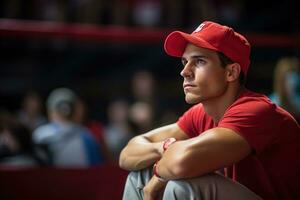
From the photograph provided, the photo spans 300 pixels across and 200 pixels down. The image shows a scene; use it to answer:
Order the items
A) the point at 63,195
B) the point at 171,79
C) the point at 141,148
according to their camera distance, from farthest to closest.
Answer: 1. the point at 171,79
2. the point at 63,195
3. the point at 141,148

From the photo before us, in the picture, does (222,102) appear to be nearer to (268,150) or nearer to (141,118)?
(268,150)

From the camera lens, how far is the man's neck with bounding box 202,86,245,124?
3.01m

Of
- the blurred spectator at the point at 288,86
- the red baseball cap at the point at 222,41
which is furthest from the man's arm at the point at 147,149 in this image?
the blurred spectator at the point at 288,86

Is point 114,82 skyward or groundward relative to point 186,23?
groundward

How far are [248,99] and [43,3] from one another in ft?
20.3

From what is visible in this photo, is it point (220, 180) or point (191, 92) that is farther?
point (191, 92)

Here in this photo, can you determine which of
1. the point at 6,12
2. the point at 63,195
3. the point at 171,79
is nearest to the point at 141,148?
the point at 63,195

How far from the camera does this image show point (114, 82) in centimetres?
830

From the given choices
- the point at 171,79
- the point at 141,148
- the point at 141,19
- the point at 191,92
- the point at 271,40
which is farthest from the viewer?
the point at 141,19

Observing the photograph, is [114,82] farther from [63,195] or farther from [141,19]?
[63,195]

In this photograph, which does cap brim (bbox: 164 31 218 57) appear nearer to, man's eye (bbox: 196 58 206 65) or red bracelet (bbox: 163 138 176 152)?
man's eye (bbox: 196 58 206 65)

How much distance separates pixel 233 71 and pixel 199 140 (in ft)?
1.35

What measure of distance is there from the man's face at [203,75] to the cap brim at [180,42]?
0.16 ft

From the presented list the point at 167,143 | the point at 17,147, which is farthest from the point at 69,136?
the point at 167,143
